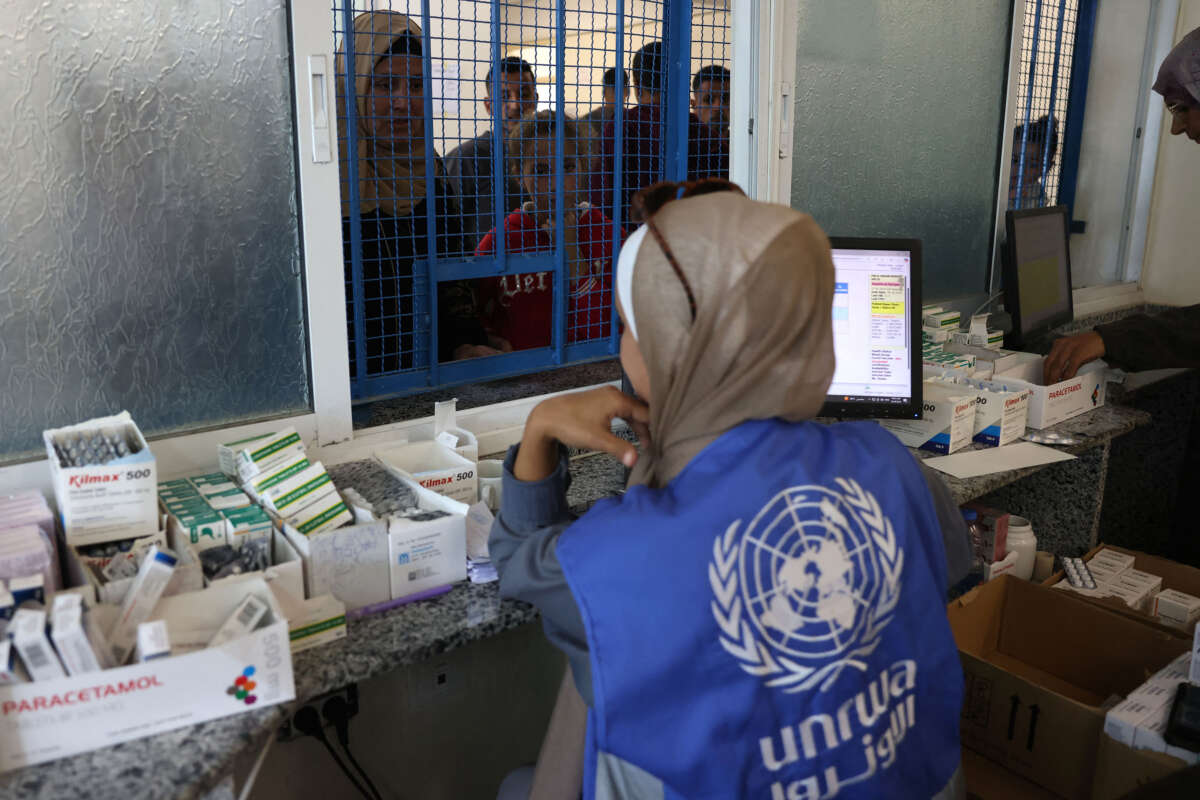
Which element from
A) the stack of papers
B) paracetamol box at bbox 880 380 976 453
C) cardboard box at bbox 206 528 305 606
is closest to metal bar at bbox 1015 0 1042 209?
paracetamol box at bbox 880 380 976 453

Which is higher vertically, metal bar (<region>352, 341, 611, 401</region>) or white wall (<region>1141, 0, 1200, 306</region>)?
white wall (<region>1141, 0, 1200, 306</region>)

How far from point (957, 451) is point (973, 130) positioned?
1262 millimetres

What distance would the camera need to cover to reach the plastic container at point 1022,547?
219 cm

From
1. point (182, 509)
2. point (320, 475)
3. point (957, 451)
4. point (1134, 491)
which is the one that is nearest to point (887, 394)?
point (957, 451)

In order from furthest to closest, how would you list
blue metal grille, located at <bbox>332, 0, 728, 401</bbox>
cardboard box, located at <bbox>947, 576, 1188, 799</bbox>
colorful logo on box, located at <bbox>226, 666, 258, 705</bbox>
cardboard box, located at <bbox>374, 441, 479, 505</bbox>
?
blue metal grille, located at <bbox>332, 0, 728, 401</bbox> → cardboard box, located at <bbox>947, 576, 1188, 799</bbox> → cardboard box, located at <bbox>374, 441, 479, 505</bbox> → colorful logo on box, located at <bbox>226, 666, 258, 705</bbox>

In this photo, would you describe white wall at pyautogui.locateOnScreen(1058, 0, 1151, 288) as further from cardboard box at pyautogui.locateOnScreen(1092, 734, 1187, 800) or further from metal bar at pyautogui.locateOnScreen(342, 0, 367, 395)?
metal bar at pyautogui.locateOnScreen(342, 0, 367, 395)

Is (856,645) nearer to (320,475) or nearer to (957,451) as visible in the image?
(320,475)

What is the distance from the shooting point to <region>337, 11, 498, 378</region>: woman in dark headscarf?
1747 mm

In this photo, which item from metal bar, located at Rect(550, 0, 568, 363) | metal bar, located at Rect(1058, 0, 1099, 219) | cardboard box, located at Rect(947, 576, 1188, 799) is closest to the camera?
cardboard box, located at Rect(947, 576, 1188, 799)

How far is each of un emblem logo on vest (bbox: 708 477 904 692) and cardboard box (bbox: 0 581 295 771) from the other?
19.5 inches

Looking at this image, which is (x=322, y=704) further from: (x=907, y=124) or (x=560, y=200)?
(x=907, y=124)

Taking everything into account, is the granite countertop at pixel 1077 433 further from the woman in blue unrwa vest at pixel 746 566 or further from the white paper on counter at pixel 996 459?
the woman in blue unrwa vest at pixel 746 566

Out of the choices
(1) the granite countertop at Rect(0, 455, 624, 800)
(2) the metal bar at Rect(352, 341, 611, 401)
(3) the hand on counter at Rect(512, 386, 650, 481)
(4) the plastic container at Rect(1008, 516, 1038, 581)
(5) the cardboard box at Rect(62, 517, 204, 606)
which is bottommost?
(4) the plastic container at Rect(1008, 516, 1038, 581)

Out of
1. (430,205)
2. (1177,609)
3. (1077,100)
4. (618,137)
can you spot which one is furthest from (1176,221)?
(430,205)
